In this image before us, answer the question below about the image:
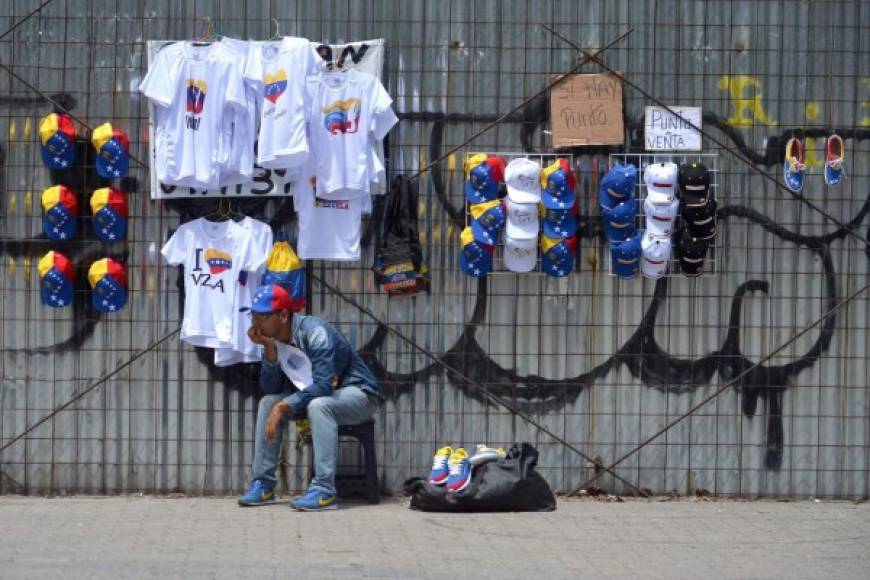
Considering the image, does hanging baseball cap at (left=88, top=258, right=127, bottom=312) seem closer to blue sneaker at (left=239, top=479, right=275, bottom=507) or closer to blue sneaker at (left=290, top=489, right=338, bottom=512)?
blue sneaker at (left=239, top=479, right=275, bottom=507)

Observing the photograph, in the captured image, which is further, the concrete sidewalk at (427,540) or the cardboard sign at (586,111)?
the cardboard sign at (586,111)

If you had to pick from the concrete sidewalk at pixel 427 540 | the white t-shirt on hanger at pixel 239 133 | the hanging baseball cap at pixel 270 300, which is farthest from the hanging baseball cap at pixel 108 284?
the concrete sidewalk at pixel 427 540

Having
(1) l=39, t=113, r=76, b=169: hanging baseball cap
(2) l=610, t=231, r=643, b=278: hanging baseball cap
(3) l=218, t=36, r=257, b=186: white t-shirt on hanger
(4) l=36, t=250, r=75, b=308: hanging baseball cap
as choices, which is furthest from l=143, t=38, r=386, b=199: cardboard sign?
(2) l=610, t=231, r=643, b=278: hanging baseball cap

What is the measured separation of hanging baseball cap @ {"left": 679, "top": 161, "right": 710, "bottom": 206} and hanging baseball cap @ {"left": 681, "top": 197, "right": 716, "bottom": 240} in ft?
0.13

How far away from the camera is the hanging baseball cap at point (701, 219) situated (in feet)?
30.8

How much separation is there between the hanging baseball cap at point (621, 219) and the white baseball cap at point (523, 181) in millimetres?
500

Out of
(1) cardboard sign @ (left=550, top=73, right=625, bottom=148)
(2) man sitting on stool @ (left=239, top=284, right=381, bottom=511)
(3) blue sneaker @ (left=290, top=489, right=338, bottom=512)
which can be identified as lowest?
(3) blue sneaker @ (left=290, top=489, right=338, bottom=512)

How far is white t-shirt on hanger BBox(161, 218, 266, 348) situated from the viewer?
9.36 m

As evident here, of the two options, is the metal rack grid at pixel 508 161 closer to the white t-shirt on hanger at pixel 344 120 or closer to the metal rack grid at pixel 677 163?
the metal rack grid at pixel 677 163

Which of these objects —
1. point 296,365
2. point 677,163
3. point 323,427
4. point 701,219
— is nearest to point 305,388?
point 296,365

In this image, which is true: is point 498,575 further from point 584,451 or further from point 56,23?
point 56,23

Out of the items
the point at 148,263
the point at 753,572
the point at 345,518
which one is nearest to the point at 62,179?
the point at 148,263

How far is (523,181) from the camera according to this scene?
938 cm

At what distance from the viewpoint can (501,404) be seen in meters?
9.64
